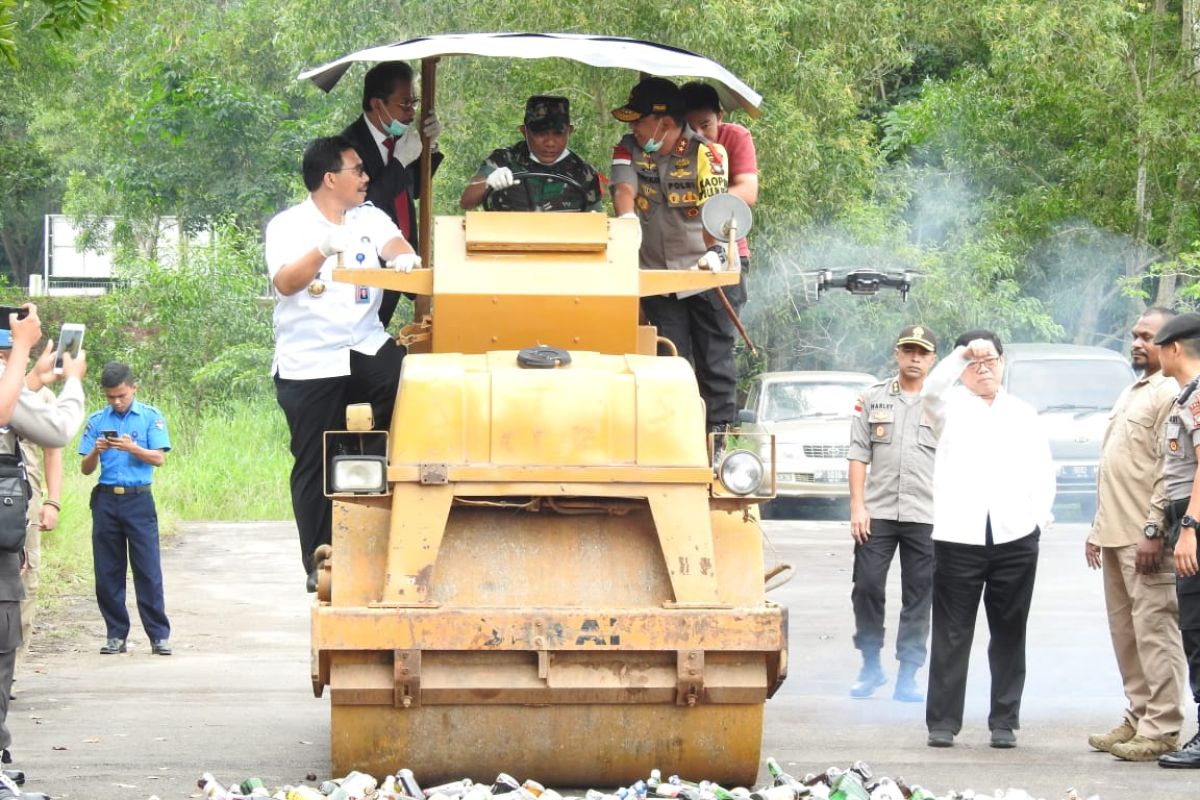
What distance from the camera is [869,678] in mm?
10414

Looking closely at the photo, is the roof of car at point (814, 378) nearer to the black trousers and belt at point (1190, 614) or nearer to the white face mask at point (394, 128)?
the white face mask at point (394, 128)

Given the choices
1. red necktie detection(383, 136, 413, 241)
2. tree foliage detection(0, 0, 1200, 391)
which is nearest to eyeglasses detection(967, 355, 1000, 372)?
red necktie detection(383, 136, 413, 241)

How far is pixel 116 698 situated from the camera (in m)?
10.1

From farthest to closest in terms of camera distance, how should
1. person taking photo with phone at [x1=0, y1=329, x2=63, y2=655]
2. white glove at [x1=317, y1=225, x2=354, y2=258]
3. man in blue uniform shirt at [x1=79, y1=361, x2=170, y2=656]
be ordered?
1. man in blue uniform shirt at [x1=79, y1=361, x2=170, y2=656]
2. person taking photo with phone at [x1=0, y1=329, x2=63, y2=655]
3. white glove at [x1=317, y1=225, x2=354, y2=258]

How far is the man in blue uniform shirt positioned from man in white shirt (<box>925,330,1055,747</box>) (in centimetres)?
535

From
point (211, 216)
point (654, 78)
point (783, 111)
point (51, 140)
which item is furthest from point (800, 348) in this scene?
point (51, 140)

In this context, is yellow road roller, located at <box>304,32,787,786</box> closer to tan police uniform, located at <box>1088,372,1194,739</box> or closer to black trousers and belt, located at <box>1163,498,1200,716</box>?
black trousers and belt, located at <box>1163,498,1200,716</box>

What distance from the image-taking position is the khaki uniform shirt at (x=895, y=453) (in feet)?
34.5

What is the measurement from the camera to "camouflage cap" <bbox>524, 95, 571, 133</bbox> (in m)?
9.32

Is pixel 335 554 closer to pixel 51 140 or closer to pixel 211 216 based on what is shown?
pixel 211 216

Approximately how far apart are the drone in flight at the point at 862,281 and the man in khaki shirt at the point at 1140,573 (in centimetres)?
529

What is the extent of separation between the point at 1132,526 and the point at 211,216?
30.7m

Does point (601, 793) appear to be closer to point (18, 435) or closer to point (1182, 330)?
point (18, 435)

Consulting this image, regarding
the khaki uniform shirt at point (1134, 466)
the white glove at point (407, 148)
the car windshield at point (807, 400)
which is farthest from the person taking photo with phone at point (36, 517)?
the car windshield at point (807, 400)
